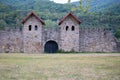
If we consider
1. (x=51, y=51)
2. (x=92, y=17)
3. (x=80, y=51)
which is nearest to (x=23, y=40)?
(x=51, y=51)

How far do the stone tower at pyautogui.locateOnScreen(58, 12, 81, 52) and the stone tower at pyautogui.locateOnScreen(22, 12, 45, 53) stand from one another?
2.95 meters

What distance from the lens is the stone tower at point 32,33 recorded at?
47.0 metres

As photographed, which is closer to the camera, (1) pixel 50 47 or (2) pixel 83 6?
(2) pixel 83 6

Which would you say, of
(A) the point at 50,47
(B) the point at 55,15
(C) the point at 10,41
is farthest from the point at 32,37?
(B) the point at 55,15

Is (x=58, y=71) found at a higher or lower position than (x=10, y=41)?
lower

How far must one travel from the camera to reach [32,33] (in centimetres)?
4794

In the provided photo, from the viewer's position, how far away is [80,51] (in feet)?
156

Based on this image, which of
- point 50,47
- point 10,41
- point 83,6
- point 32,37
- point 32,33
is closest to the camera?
point 83,6

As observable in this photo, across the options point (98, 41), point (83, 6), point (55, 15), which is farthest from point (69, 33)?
point (55, 15)

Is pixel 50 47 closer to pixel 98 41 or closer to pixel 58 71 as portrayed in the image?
pixel 98 41

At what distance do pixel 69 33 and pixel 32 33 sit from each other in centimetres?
527

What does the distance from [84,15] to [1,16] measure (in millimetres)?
27058

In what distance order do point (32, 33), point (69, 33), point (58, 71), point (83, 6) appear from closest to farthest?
point (58, 71)
point (83, 6)
point (32, 33)
point (69, 33)

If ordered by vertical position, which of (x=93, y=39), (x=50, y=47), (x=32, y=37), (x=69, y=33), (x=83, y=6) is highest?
(x=83, y=6)
